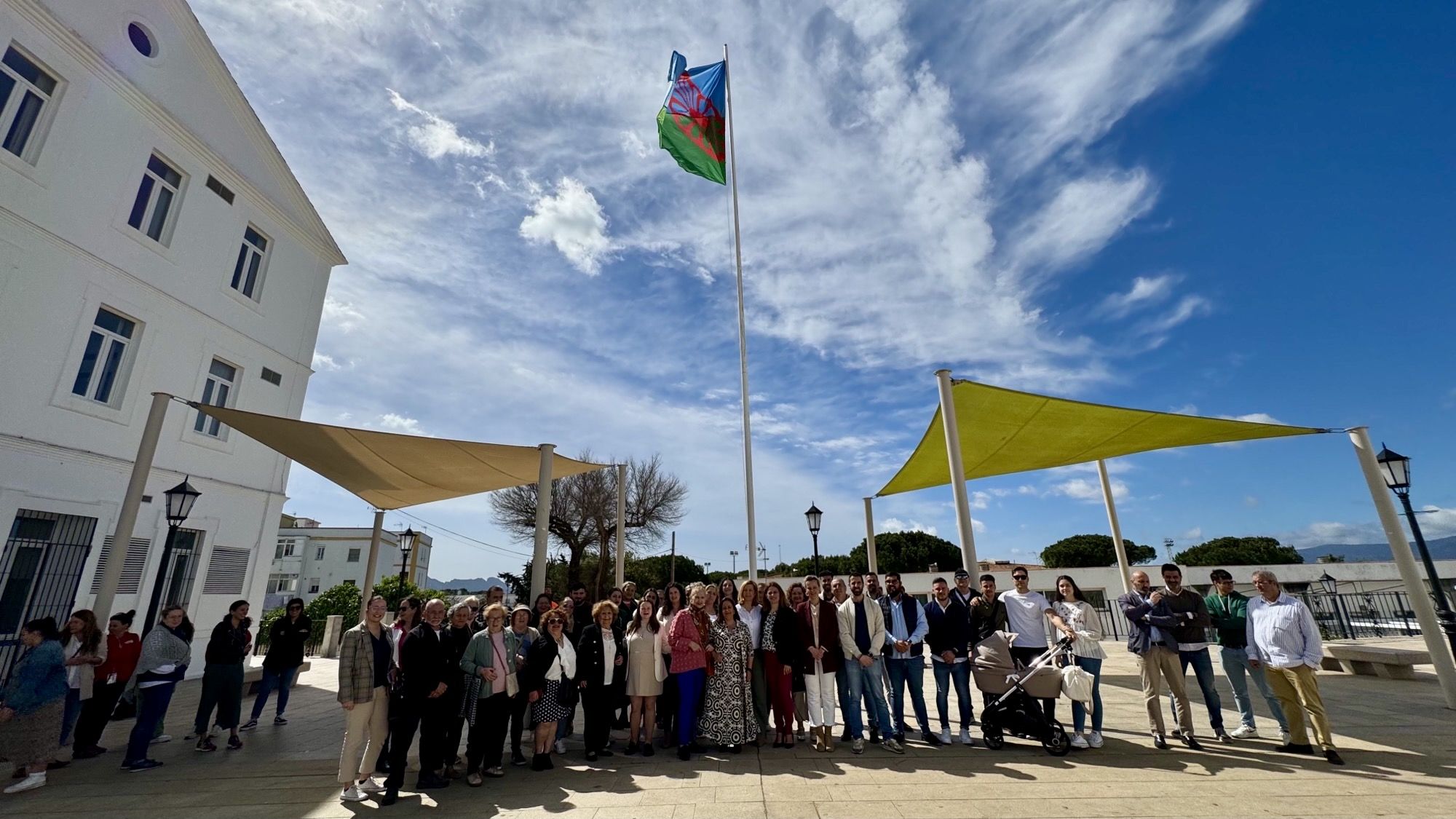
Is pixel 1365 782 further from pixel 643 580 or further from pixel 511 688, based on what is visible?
pixel 643 580

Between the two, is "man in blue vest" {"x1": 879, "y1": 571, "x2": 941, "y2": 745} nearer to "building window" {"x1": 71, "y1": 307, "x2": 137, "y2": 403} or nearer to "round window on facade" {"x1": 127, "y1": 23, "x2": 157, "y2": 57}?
"building window" {"x1": 71, "y1": 307, "x2": 137, "y2": 403}

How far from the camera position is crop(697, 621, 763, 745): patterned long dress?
5.25m

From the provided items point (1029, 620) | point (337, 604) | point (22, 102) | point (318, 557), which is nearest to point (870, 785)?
point (1029, 620)

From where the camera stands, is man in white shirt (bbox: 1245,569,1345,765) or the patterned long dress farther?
the patterned long dress

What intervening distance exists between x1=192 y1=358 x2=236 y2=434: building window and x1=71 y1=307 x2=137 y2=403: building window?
1.25m

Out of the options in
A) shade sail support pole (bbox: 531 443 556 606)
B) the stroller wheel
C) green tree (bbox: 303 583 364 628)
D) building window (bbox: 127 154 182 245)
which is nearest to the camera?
the stroller wheel

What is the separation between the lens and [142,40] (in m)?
9.83

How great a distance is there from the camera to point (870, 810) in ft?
12.3

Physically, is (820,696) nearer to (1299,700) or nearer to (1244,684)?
(1244,684)

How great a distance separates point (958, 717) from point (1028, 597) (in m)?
1.86

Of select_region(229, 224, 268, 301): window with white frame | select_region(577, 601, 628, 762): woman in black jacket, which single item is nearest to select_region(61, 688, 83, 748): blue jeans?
select_region(577, 601, 628, 762): woman in black jacket

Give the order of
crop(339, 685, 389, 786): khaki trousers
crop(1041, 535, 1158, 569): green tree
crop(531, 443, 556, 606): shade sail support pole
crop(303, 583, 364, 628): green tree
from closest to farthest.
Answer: crop(339, 685, 389, 786): khaki trousers
crop(531, 443, 556, 606): shade sail support pole
crop(303, 583, 364, 628): green tree
crop(1041, 535, 1158, 569): green tree

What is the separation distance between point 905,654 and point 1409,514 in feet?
22.1

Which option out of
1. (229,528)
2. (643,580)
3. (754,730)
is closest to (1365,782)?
(754,730)
